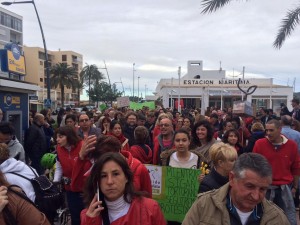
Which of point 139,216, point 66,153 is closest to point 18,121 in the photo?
point 66,153

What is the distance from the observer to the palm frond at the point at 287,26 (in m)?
11.4

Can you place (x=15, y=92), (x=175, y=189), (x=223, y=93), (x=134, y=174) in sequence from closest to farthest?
(x=134, y=174) → (x=175, y=189) → (x=15, y=92) → (x=223, y=93)

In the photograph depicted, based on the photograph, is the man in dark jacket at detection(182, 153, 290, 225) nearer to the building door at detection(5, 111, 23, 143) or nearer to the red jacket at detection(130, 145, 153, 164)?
the red jacket at detection(130, 145, 153, 164)

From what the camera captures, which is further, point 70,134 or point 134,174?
point 70,134

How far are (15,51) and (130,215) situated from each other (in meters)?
12.5

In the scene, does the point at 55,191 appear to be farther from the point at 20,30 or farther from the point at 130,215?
the point at 20,30

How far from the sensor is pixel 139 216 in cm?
268

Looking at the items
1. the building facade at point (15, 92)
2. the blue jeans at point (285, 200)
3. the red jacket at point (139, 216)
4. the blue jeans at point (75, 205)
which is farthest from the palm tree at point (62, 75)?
the red jacket at point (139, 216)

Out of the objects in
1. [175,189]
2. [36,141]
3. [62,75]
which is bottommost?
Result: [175,189]

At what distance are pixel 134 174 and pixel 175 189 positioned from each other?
1.46 m

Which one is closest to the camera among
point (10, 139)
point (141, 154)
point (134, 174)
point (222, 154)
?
point (134, 174)

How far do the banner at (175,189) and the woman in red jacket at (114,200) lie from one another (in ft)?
6.50

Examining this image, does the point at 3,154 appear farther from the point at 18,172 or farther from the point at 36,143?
the point at 36,143

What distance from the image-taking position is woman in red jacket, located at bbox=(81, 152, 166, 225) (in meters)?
2.66
